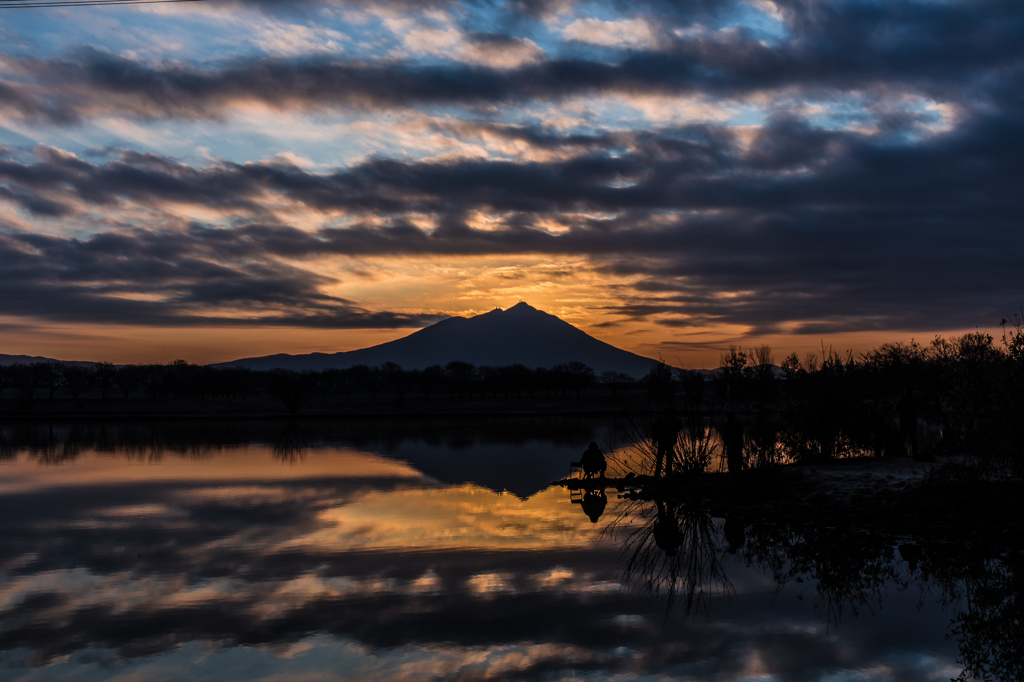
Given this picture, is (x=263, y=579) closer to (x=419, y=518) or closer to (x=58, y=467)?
(x=419, y=518)

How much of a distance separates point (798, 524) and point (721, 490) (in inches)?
147

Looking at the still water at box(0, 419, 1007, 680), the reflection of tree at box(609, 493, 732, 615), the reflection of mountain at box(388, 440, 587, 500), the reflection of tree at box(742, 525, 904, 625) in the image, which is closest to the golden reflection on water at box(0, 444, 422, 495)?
the reflection of mountain at box(388, 440, 587, 500)

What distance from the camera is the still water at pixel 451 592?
775 cm

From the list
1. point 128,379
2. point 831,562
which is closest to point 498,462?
point 831,562

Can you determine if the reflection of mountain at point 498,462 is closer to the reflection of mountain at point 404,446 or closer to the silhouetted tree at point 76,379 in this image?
the reflection of mountain at point 404,446

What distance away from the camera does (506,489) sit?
66.7ft

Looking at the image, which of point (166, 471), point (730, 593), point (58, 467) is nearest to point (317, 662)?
point (730, 593)

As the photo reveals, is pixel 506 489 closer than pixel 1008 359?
No

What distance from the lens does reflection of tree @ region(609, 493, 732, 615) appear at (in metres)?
10.5

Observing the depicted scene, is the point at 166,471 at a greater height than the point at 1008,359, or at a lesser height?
lesser

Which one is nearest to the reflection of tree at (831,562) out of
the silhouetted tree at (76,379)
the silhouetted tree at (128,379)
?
the silhouetted tree at (76,379)

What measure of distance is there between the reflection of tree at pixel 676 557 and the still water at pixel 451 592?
0.06 m

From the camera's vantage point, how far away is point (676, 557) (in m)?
12.5

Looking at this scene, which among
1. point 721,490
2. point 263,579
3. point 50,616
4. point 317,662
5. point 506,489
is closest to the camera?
point 317,662
